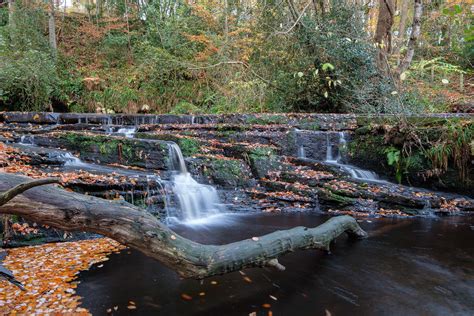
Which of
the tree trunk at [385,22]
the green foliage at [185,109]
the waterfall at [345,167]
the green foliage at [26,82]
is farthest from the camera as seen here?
the green foliage at [185,109]

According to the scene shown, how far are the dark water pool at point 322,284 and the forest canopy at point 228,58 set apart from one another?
5.57m

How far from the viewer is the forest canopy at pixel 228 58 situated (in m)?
12.1

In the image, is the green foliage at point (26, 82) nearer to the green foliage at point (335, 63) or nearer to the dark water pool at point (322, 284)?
the green foliage at point (335, 63)

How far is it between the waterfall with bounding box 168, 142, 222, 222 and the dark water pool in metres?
1.35

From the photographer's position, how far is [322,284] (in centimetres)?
400

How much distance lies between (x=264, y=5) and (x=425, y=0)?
437 inches

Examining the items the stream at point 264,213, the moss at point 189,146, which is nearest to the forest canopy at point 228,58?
the stream at point 264,213

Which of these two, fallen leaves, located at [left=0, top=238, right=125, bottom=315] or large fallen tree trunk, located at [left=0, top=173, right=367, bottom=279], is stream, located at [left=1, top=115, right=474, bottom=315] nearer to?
fallen leaves, located at [left=0, top=238, right=125, bottom=315]

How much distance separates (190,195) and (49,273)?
3471 mm

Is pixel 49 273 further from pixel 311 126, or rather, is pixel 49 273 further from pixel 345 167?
pixel 311 126

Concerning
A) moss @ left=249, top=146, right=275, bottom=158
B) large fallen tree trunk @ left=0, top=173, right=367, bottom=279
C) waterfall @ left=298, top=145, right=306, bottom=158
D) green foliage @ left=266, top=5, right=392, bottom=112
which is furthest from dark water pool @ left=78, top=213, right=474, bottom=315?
green foliage @ left=266, top=5, right=392, bottom=112

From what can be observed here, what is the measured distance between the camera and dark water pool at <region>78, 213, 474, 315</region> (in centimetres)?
344

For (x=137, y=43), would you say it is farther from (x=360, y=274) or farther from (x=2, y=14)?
(x=360, y=274)

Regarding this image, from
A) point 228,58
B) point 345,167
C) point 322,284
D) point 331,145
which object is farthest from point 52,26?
point 322,284
